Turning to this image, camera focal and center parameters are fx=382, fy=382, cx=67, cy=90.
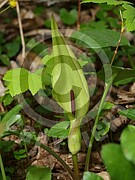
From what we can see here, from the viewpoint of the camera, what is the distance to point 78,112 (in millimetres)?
1216

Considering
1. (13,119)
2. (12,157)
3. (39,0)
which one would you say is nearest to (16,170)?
(12,157)

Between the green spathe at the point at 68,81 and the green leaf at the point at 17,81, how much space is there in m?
0.19

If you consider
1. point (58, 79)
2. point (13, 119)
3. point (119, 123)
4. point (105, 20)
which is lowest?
point (119, 123)

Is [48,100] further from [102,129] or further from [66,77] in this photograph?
[66,77]

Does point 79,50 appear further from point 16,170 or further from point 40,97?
point 16,170

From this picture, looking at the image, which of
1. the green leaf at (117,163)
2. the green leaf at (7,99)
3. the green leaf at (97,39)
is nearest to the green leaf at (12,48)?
the green leaf at (7,99)

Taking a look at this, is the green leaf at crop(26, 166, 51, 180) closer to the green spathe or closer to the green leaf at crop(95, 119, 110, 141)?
the green spathe

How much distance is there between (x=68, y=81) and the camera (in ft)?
3.83

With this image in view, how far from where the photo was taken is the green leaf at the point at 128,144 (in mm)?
778

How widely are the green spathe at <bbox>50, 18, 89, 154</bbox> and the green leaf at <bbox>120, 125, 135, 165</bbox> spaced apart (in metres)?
0.38

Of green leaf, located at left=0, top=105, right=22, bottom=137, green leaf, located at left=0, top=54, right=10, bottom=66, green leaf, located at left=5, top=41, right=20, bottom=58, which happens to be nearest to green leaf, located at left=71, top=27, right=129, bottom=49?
green leaf, located at left=0, top=105, right=22, bottom=137

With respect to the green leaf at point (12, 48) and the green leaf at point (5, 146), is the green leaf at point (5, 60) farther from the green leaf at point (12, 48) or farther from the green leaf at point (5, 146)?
the green leaf at point (5, 146)

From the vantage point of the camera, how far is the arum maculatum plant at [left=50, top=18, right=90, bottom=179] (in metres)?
1.12

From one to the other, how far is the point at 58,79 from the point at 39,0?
173cm
